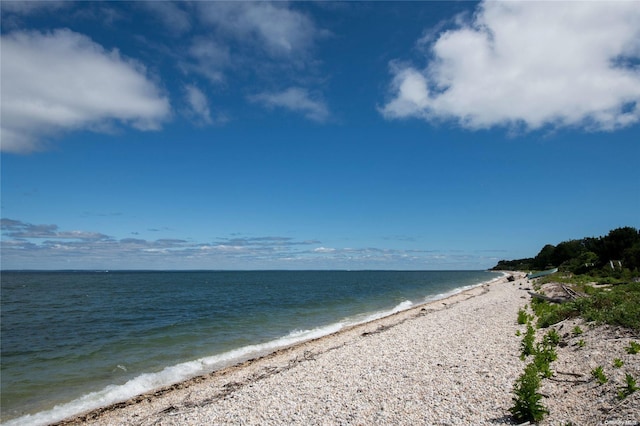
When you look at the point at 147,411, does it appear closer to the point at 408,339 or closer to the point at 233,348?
the point at 233,348

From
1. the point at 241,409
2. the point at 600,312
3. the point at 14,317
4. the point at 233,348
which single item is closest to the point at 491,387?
the point at 241,409

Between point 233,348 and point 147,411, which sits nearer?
point 147,411

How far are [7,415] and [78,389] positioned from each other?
2431 mm

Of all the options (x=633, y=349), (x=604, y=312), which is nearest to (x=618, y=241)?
(x=604, y=312)

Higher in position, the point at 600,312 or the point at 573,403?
the point at 600,312

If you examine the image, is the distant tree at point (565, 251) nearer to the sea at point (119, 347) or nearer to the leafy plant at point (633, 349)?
the sea at point (119, 347)

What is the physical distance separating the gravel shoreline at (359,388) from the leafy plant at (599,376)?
196 cm

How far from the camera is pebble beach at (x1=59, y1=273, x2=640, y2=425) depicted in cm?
841

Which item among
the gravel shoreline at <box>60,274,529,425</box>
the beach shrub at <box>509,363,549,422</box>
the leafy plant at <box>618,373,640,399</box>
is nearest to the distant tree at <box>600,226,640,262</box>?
the gravel shoreline at <box>60,274,529,425</box>

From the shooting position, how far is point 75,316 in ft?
112

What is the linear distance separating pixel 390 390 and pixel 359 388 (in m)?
0.98

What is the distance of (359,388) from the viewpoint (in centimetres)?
1098

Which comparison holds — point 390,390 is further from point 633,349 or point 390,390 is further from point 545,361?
point 633,349

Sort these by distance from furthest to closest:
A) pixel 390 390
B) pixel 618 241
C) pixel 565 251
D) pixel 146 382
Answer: pixel 565 251
pixel 618 241
pixel 146 382
pixel 390 390
